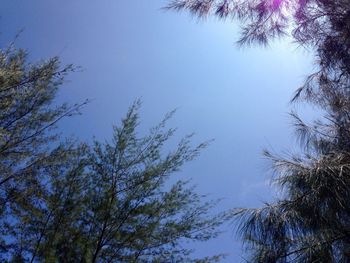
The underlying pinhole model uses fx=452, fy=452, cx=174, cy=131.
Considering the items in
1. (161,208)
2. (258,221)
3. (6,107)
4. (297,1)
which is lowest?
(258,221)

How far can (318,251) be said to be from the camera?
176 inches

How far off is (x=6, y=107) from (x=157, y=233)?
2206mm

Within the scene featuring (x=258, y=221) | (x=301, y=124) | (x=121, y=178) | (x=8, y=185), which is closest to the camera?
(x=258, y=221)

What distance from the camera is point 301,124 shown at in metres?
6.09

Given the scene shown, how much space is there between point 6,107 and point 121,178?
159 centimetres

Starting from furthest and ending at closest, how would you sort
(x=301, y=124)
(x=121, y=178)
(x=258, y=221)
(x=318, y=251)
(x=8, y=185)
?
1. (x=301, y=124)
2. (x=121, y=178)
3. (x=8, y=185)
4. (x=258, y=221)
5. (x=318, y=251)

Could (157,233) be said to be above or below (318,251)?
above

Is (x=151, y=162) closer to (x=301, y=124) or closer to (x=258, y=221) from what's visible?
(x=258, y=221)

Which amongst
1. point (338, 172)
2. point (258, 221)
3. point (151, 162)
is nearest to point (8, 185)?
point (151, 162)

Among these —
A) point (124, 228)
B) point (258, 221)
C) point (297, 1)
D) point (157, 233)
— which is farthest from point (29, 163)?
point (297, 1)

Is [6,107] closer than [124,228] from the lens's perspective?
Yes

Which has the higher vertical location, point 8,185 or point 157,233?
point 8,185

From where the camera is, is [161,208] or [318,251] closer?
[318,251]

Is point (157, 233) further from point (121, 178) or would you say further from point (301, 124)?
point (301, 124)
